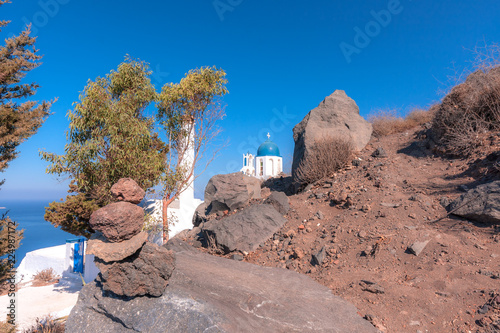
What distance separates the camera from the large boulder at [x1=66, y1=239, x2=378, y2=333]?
9.32 ft

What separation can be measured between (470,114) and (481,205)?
392 cm

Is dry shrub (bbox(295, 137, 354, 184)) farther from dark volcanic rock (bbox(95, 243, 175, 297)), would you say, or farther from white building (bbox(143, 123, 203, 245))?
dark volcanic rock (bbox(95, 243, 175, 297))

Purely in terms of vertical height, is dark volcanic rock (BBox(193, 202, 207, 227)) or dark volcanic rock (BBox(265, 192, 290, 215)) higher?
dark volcanic rock (BBox(265, 192, 290, 215))

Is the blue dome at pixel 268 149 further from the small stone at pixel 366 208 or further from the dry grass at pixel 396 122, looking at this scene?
the small stone at pixel 366 208

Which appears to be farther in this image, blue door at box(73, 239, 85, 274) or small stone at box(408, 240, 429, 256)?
blue door at box(73, 239, 85, 274)

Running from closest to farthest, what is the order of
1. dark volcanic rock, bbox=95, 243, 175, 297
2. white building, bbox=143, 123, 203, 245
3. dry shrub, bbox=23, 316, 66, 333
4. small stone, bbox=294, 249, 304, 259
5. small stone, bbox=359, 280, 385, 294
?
dark volcanic rock, bbox=95, 243, 175, 297 → small stone, bbox=359, 280, 385, 294 → small stone, bbox=294, 249, 304, 259 → dry shrub, bbox=23, 316, 66, 333 → white building, bbox=143, 123, 203, 245

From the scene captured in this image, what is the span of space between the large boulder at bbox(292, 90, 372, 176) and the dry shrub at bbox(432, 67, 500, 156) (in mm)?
2149

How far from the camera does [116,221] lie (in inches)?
112

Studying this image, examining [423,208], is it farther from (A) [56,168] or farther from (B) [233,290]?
(A) [56,168]

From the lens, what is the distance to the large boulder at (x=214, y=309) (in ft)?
9.32

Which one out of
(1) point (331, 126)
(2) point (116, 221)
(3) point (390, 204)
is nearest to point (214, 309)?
(2) point (116, 221)

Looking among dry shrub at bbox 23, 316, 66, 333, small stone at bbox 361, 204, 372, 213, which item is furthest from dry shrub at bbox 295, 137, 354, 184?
dry shrub at bbox 23, 316, 66, 333

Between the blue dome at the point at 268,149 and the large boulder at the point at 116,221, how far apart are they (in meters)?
25.5

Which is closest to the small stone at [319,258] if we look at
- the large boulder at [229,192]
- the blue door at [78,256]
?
the large boulder at [229,192]
